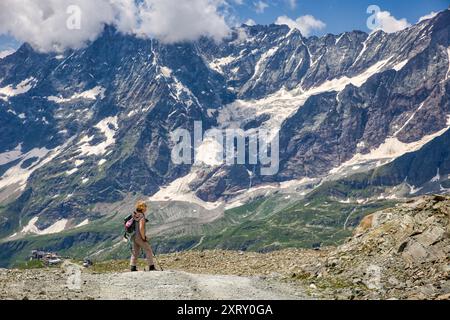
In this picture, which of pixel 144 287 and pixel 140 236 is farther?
pixel 140 236

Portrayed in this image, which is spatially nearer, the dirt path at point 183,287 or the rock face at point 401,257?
the dirt path at point 183,287

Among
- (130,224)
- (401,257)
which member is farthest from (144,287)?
(401,257)

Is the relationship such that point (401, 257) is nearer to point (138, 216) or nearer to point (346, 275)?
point (346, 275)

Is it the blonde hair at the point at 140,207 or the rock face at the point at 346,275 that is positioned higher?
the blonde hair at the point at 140,207

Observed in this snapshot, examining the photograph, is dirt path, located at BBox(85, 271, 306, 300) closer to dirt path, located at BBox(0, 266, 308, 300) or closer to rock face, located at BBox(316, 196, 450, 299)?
dirt path, located at BBox(0, 266, 308, 300)

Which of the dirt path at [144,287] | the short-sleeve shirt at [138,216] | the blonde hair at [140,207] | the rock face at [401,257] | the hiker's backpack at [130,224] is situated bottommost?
the dirt path at [144,287]

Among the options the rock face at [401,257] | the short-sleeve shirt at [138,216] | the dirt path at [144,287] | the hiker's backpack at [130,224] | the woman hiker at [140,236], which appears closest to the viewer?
the dirt path at [144,287]

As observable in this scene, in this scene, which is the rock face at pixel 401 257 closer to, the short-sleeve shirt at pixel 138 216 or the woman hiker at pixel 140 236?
the woman hiker at pixel 140 236

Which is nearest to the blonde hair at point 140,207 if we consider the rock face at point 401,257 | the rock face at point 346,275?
the rock face at point 346,275

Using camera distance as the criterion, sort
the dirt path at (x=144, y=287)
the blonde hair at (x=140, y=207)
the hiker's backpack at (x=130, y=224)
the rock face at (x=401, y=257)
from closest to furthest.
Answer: the dirt path at (x=144, y=287) → the rock face at (x=401, y=257) → the blonde hair at (x=140, y=207) → the hiker's backpack at (x=130, y=224)

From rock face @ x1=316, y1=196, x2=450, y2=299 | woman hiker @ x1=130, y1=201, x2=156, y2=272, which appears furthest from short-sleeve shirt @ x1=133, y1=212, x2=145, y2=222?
rock face @ x1=316, y1=196, x2=450, y2=299
